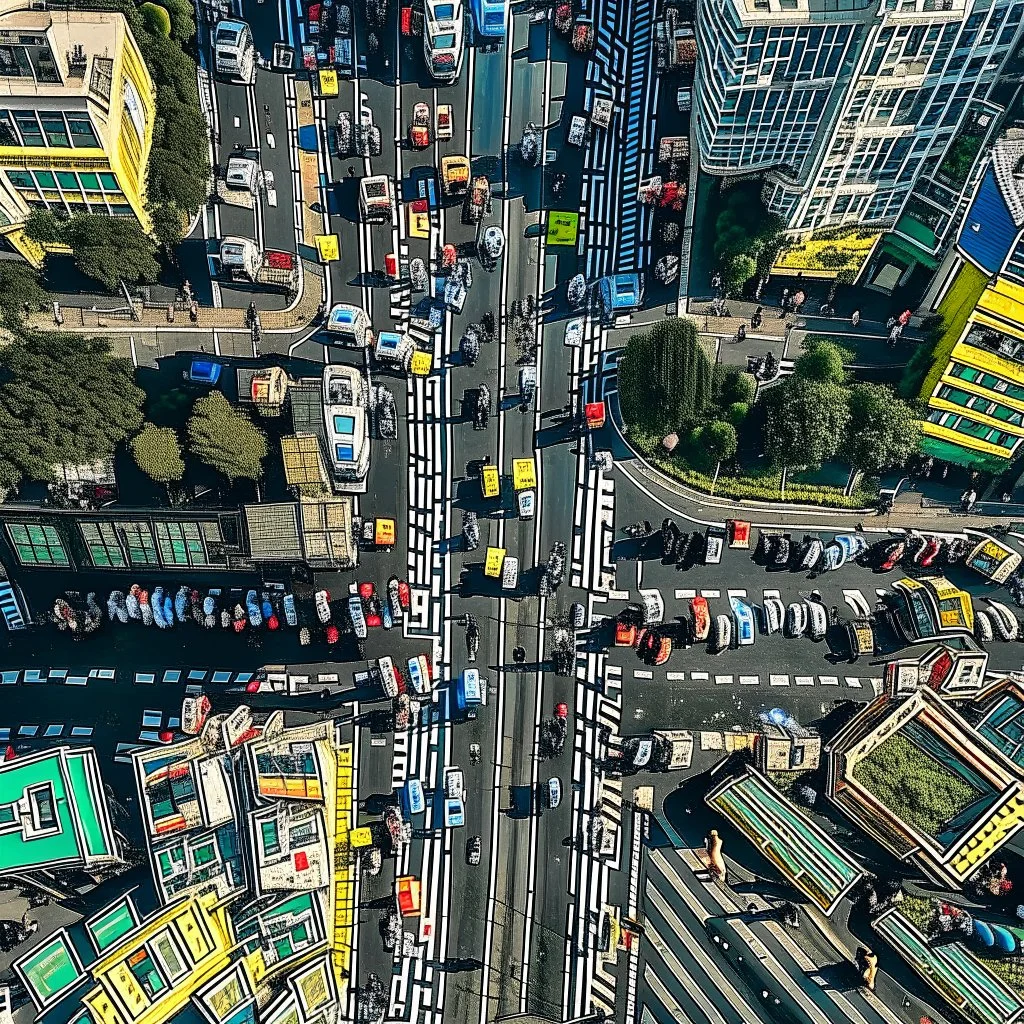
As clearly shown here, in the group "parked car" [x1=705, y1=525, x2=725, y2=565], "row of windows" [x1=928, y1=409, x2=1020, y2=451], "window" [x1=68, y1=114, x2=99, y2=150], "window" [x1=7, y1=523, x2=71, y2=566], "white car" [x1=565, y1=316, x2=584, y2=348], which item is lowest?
"window" [x1=7, y1=523, x2=71, y2=566]

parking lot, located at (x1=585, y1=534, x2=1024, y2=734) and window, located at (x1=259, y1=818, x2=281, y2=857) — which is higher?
parking lot, located at (x1=585, y1=534, x2=1024, y2=734)

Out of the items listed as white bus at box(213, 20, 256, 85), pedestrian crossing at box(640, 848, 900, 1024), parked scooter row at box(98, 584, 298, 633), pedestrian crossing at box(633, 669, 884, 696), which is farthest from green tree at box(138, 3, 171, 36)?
pedestrian crossing at box(640, 848, 900, 1024)

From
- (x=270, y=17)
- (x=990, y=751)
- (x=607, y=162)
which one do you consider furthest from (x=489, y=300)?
(x=990, y=751)

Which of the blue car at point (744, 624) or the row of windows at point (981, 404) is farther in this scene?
the blue car at point (744, 624)

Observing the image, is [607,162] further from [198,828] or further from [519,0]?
[198,828]

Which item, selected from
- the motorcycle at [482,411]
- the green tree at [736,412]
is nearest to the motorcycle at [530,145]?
the motorcycle at [482,411]

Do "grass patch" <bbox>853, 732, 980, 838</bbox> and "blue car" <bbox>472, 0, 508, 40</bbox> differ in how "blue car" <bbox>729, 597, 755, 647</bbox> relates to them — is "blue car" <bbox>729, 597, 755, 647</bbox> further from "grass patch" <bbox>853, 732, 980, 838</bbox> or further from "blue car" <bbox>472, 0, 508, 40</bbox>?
"blue car" <bbox>472, 0, 508, 40</bbox>

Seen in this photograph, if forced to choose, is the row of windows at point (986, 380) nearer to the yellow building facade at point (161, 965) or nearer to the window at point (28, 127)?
the yellow building facade at point (161, 965)
